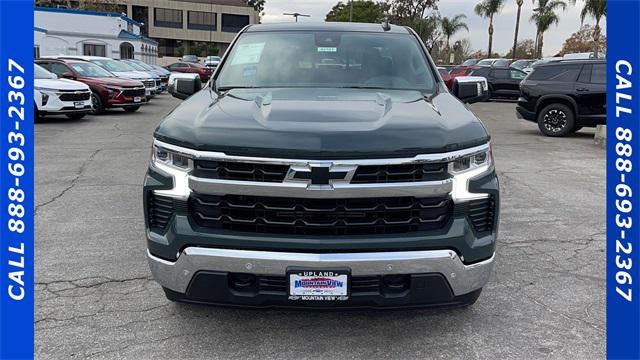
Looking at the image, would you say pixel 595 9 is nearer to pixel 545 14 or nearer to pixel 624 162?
pixel 545 14

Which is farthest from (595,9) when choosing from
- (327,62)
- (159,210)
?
(159,210)

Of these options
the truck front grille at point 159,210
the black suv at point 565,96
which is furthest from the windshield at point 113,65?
the truck front grille at point 159,210

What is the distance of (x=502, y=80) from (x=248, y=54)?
21.0 meters

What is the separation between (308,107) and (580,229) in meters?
3.78

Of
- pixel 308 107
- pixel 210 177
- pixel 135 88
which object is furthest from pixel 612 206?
pixel 135 88

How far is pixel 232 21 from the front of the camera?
88500 millimetres

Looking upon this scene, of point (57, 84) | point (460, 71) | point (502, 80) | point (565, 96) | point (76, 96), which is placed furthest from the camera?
point (460, 71)

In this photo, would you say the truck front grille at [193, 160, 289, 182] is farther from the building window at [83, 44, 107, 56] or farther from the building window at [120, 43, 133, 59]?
the building window at [120, 43, 133, 59]

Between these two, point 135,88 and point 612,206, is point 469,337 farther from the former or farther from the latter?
point 135,88

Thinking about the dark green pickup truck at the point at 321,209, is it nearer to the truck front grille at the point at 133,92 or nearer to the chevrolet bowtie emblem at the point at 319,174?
the chevrolet bowtie emblem at the point at 319,174

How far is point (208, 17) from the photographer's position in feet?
286

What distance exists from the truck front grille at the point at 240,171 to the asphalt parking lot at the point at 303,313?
0.89 m

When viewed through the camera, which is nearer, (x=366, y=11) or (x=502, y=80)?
(x=502, y=80)

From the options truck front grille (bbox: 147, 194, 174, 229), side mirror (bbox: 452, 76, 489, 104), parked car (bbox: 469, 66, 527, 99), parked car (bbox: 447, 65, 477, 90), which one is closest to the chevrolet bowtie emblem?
truck front grille (bbox: 147, 194, 174, 229)
